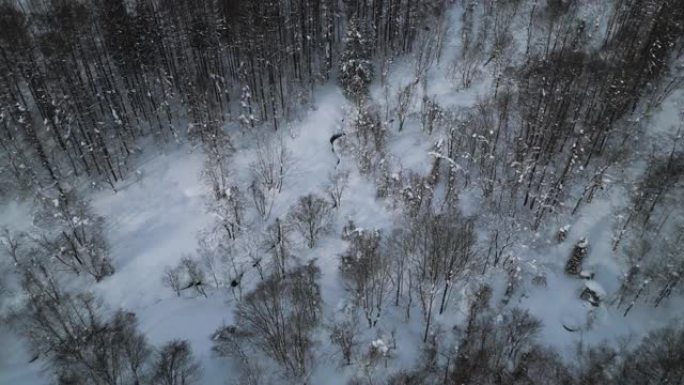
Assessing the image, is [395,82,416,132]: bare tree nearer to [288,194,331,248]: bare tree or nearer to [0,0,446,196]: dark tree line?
[0,0,446,196]: dark tree line

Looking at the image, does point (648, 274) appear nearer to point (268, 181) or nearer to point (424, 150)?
point (424, 150)

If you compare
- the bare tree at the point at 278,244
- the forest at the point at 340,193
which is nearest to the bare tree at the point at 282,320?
the forest at the point at 340,193

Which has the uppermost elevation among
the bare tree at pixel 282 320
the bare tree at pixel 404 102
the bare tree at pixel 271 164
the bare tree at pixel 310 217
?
the bare tree at pixel 404 102

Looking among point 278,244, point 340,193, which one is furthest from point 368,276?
point 340,193

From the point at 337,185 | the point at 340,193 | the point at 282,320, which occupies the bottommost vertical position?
the point at 282,320

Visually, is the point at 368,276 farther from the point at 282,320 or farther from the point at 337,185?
the point at 337,185

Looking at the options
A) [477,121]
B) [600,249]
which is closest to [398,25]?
[477,121]

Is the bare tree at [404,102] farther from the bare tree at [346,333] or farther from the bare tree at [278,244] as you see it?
the bare tree at [346,333]

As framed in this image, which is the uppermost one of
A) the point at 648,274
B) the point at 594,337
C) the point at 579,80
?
the point at 579,80

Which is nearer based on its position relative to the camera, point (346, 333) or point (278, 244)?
point (346, 333)
